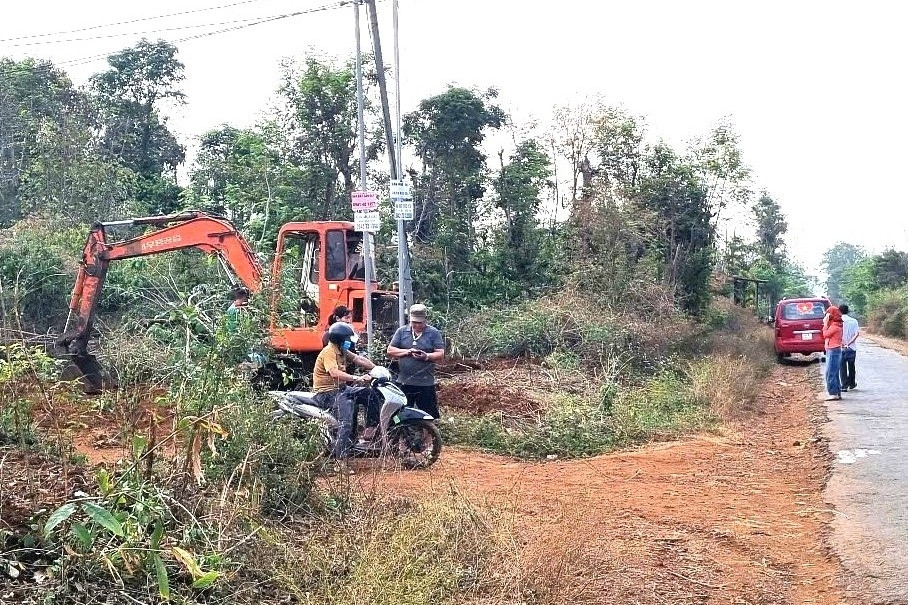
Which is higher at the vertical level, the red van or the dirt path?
the red van

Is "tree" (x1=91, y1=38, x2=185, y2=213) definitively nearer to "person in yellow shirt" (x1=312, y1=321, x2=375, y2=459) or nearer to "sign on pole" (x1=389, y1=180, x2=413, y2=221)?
"sign on pole" (x1=389, y1=180, x2=413, y2=221)

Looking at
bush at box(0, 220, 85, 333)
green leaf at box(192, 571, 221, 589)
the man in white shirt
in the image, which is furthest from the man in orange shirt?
bush at box(0, 220, 85, 333)

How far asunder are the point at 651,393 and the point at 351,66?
15116 mm

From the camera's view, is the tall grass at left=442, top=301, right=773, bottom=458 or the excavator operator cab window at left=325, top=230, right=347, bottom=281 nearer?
the tall grass at left=442, top=301, right=773, bottom=458

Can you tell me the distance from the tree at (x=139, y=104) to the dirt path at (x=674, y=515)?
23.4 meters

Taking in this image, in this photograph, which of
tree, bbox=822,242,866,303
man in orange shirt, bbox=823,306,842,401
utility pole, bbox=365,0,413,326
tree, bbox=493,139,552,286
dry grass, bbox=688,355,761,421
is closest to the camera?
dry grass, bbox=688,355,761,421

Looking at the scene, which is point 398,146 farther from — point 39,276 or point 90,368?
point 39,276

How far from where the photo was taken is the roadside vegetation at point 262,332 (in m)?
5.27

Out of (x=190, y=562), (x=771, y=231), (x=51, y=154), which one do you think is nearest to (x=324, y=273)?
(x=190, y=562)

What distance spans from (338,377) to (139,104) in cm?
2631

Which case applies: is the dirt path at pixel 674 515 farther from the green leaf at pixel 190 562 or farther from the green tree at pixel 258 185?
the green tree at pixel 258 185

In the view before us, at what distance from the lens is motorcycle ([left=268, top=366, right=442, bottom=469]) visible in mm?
9305

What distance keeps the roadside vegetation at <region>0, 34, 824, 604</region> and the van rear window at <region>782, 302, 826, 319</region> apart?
5.50ft

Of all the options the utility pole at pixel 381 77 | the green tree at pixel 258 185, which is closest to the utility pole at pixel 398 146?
the utility pole at pixel 381 77
